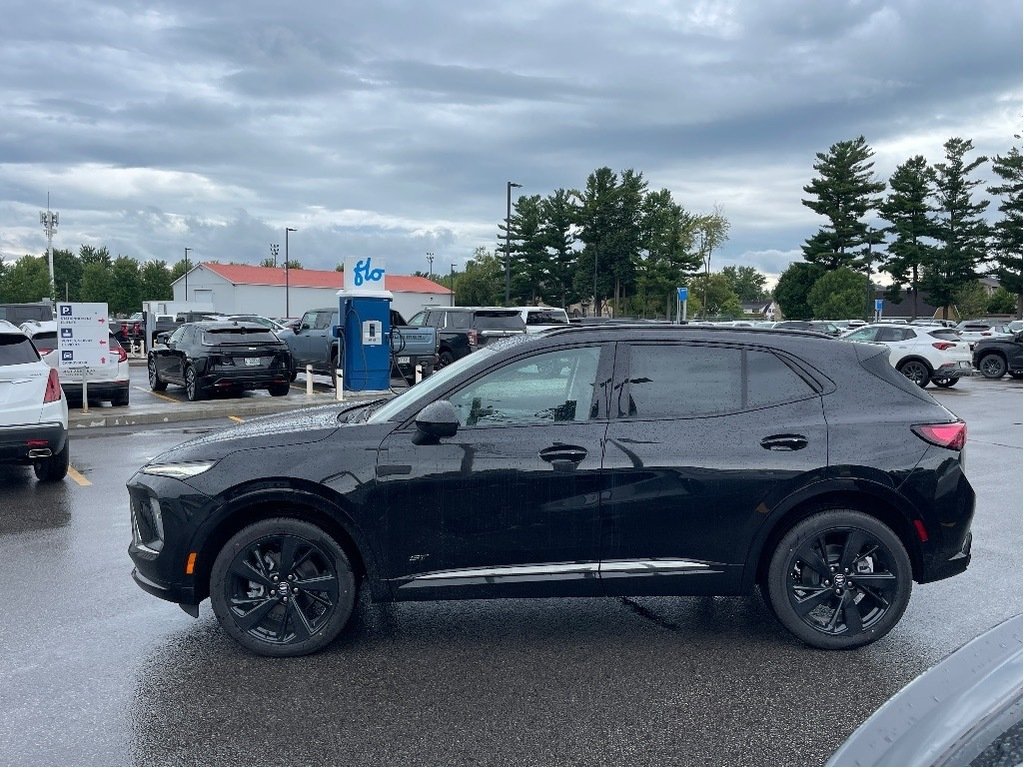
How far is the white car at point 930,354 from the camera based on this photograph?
75.4 feet

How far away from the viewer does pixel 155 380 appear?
19797mm

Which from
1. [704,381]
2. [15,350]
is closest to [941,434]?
[704,381]

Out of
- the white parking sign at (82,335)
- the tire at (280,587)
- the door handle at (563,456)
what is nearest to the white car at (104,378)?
the white parking sign at (82,335)

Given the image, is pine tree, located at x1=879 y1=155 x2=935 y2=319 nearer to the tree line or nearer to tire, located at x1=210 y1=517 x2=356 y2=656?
the tree line

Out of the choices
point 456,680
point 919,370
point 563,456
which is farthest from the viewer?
point 919,370

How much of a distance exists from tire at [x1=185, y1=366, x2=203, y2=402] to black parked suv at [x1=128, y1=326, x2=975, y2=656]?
1311cm

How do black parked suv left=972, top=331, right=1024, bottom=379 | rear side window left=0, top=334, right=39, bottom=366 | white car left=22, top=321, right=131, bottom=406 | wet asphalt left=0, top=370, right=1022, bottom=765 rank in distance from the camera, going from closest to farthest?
wet asphalt left=0, top=370, right=1022, bottom=765 < rear side window left=0, top=334, right=39, bottom=366 < white car left=22, top=321, right=131, bottom=406 < black parked suv left=972, top=331, right=1024, bottom=379

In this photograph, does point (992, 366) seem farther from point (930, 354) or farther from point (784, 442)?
point (784, 442)

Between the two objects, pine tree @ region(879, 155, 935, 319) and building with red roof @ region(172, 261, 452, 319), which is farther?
building with red roof @ region(172, 261, 452, 319)

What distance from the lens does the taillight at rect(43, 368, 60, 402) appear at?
8.87 metres

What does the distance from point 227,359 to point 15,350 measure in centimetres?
858

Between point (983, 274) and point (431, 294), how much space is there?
62.9 meters

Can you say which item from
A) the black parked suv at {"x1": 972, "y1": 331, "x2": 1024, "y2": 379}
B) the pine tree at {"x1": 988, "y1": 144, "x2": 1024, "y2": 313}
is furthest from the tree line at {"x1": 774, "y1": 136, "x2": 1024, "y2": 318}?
the black parked suv at {"x1": 972, "y1": 331, "x2": 1024, "y2": 379}

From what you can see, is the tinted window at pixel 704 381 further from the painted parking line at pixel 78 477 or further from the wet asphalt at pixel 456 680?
the painted parking line at pixel 78 477
